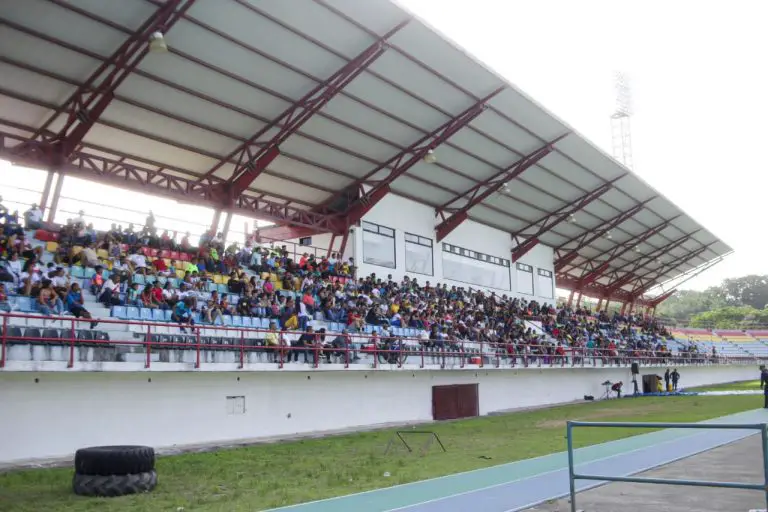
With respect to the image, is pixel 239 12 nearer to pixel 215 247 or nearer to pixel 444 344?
pixel 215 247

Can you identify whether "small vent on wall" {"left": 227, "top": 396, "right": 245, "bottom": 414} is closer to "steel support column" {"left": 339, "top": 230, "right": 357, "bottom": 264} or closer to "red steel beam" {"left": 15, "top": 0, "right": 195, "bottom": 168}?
"red steel beam" {"left": 15, "top": 0, "right": 195, "bottom": 168}

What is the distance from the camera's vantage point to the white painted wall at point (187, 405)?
15289mm

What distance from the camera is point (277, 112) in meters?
26.8

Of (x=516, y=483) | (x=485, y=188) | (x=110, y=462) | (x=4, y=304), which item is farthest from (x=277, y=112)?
(x=516, y=483)

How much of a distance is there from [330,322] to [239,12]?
1154 centimetres

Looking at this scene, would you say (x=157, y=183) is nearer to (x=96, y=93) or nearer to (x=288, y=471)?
(x=96, y=93)

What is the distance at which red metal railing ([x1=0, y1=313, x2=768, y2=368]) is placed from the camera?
51.5 feet

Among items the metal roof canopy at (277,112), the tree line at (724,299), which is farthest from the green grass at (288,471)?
the tree line at (724,299)

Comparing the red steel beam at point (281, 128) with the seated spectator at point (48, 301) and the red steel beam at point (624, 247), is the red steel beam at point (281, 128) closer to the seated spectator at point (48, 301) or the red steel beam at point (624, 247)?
the seated spectator at point (48, 301)

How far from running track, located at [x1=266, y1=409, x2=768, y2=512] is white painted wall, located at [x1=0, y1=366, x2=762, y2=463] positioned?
27.8ft

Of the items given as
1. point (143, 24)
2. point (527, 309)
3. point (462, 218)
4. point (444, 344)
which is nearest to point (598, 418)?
point (444, 344)

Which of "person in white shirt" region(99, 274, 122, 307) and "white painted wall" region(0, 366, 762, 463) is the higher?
"person in white shirt" region(99, 274, 122, 307)

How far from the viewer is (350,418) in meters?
24.2

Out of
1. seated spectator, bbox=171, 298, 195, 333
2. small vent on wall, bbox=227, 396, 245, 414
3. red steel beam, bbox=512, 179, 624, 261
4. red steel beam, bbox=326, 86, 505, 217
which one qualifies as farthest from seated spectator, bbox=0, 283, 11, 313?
red steel beam, bbox=512, 179, 624, 261
